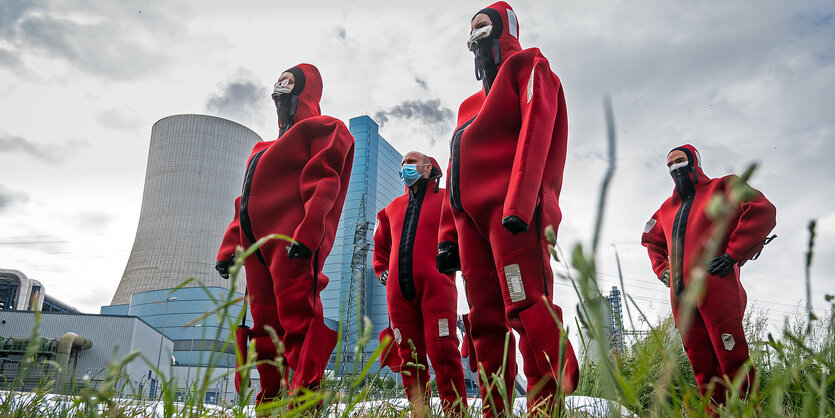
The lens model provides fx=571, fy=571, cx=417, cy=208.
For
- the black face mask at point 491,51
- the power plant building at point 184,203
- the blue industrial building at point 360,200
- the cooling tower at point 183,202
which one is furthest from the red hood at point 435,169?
the blue industrial building at point 360,200

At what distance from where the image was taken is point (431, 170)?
12.2 feet

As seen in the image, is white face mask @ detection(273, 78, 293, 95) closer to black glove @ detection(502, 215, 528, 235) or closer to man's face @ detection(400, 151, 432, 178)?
man's face @ detection(400, 151, 432, 178)

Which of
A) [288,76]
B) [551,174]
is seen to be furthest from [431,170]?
[551,174]

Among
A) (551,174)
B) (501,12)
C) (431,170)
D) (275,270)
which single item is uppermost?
(501,12)

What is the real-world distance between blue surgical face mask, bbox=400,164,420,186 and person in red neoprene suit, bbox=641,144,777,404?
5.00 ft

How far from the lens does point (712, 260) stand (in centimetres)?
305

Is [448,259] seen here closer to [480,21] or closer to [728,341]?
[480,21]

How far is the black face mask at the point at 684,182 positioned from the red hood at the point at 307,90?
7.27 ft

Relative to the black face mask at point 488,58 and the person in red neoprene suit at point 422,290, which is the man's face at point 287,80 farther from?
the black face mask at point 488,58

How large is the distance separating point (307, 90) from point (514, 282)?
1.89 m

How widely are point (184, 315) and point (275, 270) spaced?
41.1 meters

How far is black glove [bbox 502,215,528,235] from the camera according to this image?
1776 mm

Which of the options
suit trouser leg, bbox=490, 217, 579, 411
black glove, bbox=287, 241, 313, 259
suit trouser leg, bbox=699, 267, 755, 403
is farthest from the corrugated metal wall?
suit trouser leg, bbox=490, 217, 579, 411

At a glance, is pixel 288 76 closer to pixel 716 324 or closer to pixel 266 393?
pixel 266 393
